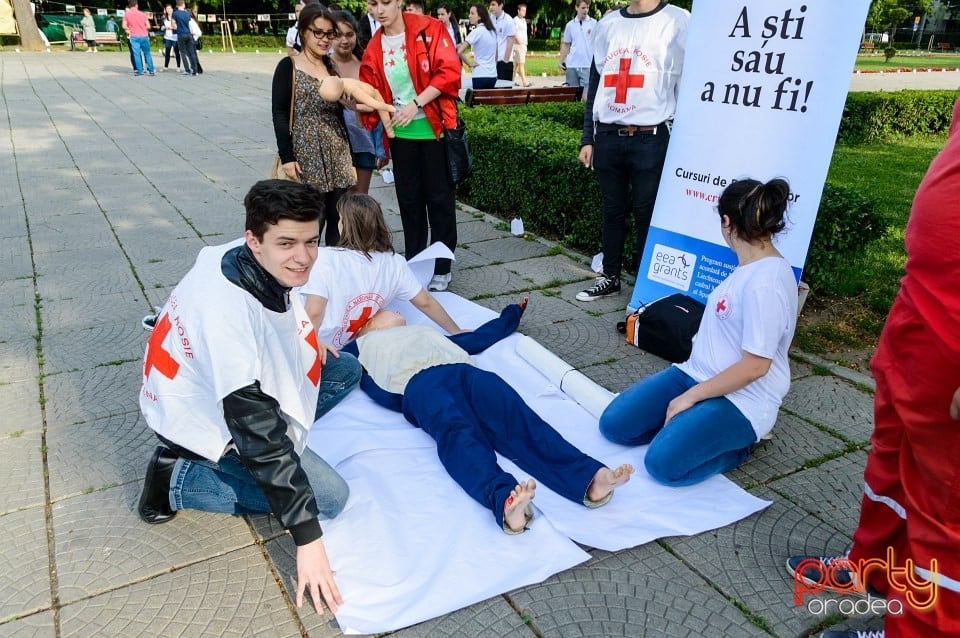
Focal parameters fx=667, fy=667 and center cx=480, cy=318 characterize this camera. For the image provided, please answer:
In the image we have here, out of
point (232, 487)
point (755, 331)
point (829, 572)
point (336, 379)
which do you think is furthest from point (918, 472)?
point (336, 379)

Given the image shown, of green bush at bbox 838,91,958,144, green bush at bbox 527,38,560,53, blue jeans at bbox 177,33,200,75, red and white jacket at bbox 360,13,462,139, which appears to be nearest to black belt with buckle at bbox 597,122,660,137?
red and white jacket at bbox 360,13,462,139

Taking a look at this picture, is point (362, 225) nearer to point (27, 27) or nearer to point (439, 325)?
point (439, 325)

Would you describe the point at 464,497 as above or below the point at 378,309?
below

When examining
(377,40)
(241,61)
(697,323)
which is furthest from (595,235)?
(241,61)

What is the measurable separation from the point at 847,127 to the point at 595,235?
759cm

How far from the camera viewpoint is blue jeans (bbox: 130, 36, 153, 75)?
17.7m

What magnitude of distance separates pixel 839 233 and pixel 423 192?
2771 mm

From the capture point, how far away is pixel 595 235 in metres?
5.45

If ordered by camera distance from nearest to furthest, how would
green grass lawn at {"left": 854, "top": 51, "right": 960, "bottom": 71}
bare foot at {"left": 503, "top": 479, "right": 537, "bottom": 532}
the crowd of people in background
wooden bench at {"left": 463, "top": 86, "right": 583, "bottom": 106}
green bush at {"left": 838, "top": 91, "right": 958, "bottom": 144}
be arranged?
the crowd of people in background, bare foot at {"left": 503, "top": 479, "right": 537, "bottom": 532}, wooden bench at {"left": 463, "top": 86, "right": 583, "bottom": 106}, green bush at {"left": 838, "top": 91, "right": 958, "bottom": 144}, green grass lawn at {"left": 854, "top": 51, "right": 960, "bottom": 71}

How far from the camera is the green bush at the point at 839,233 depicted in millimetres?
4211

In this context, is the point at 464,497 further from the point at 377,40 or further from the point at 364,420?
the point at 377,40

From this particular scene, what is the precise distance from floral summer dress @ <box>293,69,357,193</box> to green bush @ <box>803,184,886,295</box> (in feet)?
10.2

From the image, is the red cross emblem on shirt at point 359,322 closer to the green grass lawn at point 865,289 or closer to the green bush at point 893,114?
the green grass lawn at point 865,289

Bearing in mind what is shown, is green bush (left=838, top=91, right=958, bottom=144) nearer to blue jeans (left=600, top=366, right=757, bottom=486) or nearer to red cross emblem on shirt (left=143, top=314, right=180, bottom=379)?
blue jeans (left=600, top=366, right=757, bottom=486)
